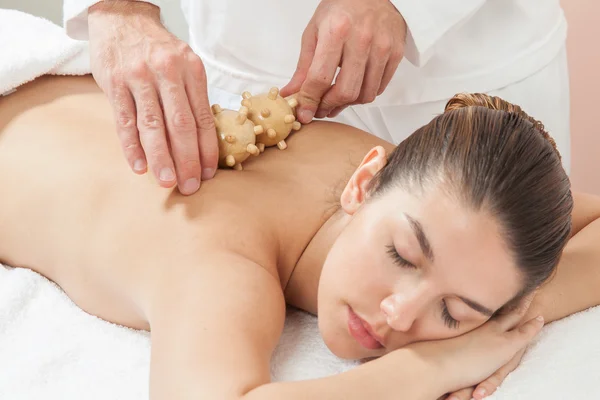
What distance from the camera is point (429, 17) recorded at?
4.34 ft

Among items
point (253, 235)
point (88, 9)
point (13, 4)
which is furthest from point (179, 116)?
point (13, 4)

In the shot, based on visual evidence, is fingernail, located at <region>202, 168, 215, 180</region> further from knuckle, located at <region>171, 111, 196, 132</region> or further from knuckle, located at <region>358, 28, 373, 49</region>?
knuckle, located at <region>358, 28, 373, 49</region>

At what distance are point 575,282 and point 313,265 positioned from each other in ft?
1.39

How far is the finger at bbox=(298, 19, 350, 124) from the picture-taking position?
4.06 ft

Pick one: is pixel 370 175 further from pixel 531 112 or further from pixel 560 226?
pixel 531 112

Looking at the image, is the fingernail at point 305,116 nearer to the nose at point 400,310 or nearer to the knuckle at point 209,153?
the knuckle at point 209,153

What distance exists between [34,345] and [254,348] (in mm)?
394

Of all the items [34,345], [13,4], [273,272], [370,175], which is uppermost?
[370,175]

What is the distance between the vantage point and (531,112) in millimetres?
1534

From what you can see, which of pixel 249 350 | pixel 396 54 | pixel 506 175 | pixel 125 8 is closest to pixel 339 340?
pixel 249 350

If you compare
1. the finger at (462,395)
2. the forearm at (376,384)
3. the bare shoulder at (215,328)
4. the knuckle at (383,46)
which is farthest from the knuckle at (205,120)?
the finger at (462,395)

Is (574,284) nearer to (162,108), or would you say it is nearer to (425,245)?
(425,245)

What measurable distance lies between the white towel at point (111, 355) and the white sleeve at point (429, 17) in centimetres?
53

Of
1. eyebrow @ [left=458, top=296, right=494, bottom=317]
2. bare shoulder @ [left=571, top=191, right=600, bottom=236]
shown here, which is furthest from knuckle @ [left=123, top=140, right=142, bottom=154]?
bare shoulder @ [left=571, top=191, right=600, bottom=236]
